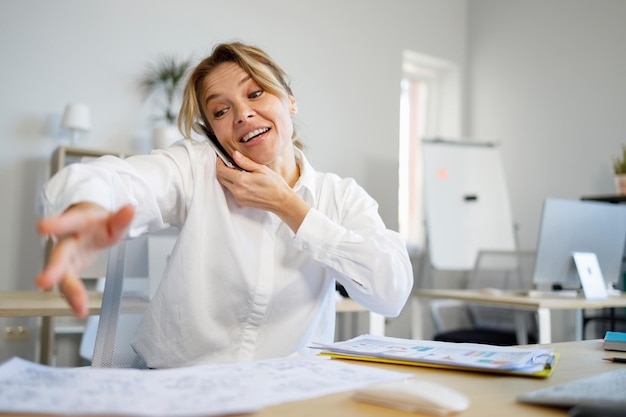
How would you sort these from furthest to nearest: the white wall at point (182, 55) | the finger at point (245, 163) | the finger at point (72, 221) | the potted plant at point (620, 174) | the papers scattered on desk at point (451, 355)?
1. the potted plant at point (620, 174)
2. the white wall at point (182, 55)
3. the finger at point (245, 163)
4. the papers scattered on desk at point (451, 355)
5. the finger at point (72, 221)

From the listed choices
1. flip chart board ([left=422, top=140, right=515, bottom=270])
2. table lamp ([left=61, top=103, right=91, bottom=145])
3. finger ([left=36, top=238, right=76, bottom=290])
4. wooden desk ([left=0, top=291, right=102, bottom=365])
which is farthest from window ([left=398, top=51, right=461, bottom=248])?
finger ([left=36, top=238, right=76, bottom=290])

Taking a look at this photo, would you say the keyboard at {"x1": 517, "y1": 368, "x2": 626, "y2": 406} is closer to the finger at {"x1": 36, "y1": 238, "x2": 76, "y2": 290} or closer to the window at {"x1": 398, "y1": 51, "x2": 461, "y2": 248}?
the finger at {"x1": 36, "y1": 238, "x2": 76, "y2": 290}

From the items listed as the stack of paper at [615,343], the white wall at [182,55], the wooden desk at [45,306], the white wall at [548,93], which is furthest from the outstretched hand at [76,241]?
the white wall at [548,93]

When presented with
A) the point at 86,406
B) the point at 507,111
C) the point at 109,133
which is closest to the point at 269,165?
the point at 86,406

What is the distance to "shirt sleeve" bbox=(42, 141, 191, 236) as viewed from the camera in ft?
2.92

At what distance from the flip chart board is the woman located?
3321mm

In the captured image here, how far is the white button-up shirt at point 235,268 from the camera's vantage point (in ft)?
3.89

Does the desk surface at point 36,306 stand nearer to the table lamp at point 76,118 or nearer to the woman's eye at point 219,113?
the woman's eye at point 219,113

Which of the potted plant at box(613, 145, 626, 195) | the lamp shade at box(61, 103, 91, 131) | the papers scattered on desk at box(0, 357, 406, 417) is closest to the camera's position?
the papers scattered on desk at box(0, 357, 406, 417)

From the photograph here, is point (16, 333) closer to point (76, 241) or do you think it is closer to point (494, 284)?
point (76, 241)

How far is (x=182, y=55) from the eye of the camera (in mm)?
4199

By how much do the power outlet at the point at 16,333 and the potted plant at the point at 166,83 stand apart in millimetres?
1438

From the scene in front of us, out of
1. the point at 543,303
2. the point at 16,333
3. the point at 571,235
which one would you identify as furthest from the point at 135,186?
the point at 16,333

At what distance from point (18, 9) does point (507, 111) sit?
3784mm
